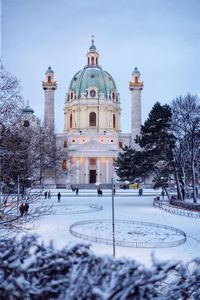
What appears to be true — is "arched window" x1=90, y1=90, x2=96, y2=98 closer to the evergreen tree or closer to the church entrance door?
the church entrance door

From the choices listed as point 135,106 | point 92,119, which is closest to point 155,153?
point 135,106

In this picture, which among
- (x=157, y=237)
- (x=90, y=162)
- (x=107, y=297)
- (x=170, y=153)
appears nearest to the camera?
(x=107, y=297)

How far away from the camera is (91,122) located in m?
58.1

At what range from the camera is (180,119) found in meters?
21.0

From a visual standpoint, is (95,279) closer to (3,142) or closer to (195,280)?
(195,280)

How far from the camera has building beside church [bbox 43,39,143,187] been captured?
50312 mm

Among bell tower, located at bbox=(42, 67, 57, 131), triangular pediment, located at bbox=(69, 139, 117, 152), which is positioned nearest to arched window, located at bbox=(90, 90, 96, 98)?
bell tower, located at bbox=(42, 67, 57, 131)

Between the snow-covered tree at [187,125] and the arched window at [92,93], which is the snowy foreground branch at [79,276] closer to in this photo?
the snow-covered tree at [187,125]

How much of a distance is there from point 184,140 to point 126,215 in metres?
7.96

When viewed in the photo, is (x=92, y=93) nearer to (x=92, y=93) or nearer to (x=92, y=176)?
(x=92, y=93)

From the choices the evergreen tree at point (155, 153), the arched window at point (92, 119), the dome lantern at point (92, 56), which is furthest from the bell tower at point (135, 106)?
the evergreen tree at point (155, 153)

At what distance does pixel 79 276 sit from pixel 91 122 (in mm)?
56142

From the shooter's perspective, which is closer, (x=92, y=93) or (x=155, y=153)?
(x=155, y=153)

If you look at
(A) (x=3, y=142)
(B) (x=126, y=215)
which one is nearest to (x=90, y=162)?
(B) (x=126, y=215)
